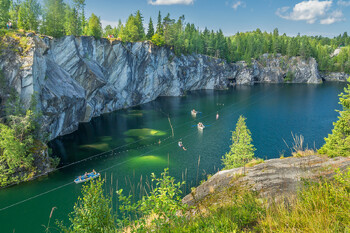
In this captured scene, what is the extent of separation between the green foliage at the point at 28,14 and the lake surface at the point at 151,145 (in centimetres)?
2468

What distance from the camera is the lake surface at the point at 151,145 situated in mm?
23931

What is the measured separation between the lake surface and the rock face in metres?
5.51

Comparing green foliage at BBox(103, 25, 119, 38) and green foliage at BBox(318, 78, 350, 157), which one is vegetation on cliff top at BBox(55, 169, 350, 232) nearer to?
green foliage at BBox(318, 78, 350, 157)

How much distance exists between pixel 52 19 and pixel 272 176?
5676 centimetres

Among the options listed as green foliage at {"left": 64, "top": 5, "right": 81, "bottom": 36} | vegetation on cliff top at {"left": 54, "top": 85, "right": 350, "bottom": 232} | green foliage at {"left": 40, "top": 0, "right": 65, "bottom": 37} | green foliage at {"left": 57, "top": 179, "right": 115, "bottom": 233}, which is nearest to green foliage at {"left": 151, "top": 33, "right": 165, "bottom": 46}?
green foliage at {"left": 64, "top": 5, "right": 81, "bottom": 36}

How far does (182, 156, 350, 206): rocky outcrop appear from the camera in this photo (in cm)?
896

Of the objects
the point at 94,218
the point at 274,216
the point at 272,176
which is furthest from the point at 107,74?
the point at 274,216

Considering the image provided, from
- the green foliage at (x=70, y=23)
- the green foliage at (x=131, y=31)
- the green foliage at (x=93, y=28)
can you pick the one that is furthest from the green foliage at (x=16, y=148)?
the green foliage at (x=131, y=31)

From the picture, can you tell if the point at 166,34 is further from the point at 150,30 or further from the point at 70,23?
the point at 70,23

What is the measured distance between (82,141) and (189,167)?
77.1 feet

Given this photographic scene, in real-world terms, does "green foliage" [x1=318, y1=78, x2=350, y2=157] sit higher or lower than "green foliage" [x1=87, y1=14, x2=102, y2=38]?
lower

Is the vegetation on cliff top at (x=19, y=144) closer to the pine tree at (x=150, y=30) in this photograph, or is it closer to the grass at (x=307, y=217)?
the grass at (x=307, y=217)

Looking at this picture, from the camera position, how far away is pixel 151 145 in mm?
40531

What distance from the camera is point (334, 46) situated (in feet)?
529
